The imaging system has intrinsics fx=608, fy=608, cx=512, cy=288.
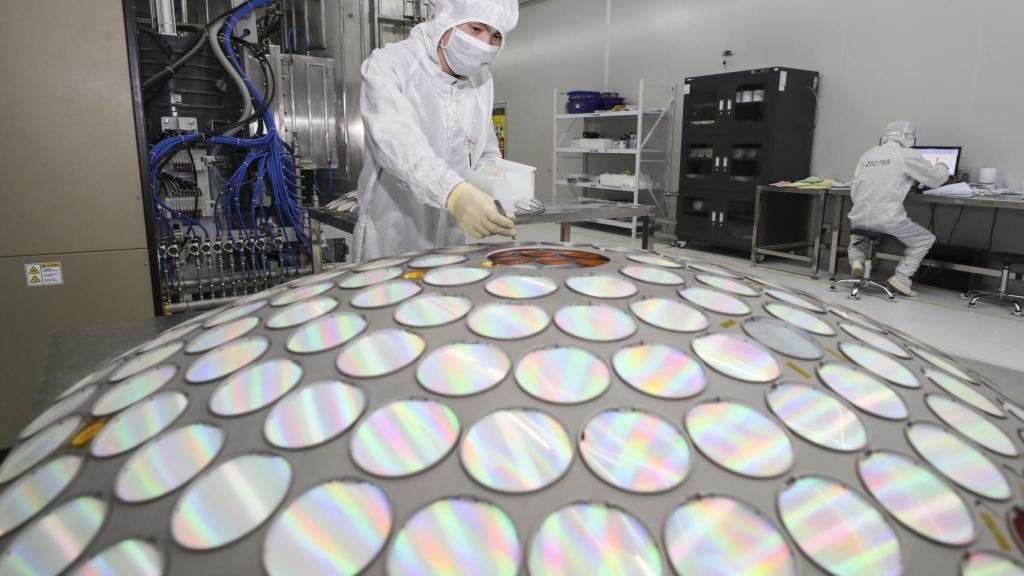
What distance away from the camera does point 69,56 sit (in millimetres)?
1922

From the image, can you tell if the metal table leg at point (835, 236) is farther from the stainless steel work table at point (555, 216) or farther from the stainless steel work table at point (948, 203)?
the stainless steel work table at point (555, 216)

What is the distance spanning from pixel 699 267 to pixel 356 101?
381 cm

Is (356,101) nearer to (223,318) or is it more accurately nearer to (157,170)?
(157,170)

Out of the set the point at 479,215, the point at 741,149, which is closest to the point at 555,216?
the point at 479,215

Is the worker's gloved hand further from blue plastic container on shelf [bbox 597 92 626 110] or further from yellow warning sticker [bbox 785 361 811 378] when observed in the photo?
blue plastic container on shelf [bbox 597 92 626 110]

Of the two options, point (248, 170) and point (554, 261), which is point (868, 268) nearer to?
point (248, 170)

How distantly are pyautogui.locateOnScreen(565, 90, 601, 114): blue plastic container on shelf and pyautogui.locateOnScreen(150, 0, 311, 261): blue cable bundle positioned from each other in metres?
4.61

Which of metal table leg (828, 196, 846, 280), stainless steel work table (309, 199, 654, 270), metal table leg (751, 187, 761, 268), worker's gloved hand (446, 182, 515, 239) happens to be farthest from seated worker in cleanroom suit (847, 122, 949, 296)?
worker's gloved hand (446, 182, 515, 239)

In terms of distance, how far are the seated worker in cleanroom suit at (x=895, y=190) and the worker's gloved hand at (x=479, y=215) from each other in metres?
4.05

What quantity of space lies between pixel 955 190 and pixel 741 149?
1.86 metres


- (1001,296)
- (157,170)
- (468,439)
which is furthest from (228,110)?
(1001,296)

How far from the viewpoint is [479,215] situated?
129 cm

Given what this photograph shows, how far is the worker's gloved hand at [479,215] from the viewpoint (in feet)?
4.19

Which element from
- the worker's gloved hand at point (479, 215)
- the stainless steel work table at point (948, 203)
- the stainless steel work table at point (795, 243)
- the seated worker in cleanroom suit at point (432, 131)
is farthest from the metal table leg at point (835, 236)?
the worker's gloved hand at point (479, 215)
